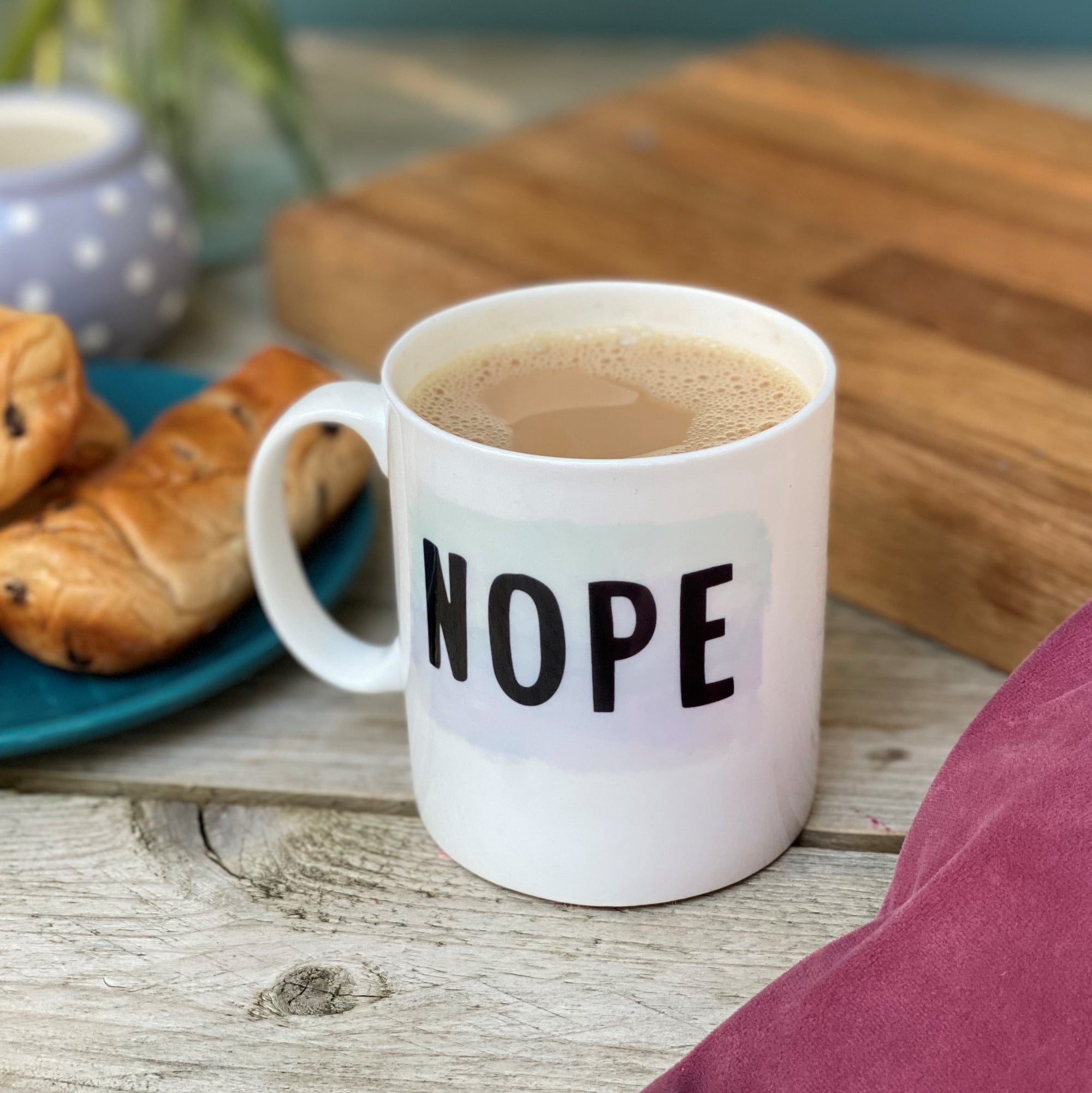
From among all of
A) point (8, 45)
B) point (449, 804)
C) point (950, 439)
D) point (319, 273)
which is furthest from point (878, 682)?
point (8, 45)

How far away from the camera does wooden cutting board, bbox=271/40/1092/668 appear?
1.96 feet

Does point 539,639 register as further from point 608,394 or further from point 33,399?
point 33,399

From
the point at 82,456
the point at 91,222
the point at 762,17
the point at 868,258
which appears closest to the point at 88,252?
the point at 91,222

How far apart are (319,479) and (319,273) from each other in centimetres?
28

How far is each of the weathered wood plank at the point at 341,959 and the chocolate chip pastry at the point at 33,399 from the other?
0.14 m

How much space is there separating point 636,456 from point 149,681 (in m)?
0.24

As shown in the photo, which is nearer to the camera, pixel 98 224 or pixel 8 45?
pixel 98 224

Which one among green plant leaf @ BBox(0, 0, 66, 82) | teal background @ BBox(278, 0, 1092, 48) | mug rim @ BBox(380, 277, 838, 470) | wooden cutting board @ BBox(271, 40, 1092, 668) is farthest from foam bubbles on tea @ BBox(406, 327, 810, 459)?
teal background @ BBox(278, 0, 1092, 48)

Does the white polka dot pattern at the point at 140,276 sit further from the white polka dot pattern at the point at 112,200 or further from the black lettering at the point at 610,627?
the black lettering at the point at 610,627

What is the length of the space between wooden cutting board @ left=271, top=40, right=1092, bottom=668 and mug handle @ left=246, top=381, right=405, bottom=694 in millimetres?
225

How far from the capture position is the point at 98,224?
784mm

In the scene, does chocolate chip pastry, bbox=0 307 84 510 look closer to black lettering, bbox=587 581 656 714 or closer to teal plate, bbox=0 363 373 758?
teal plate, bbox=0 363 373 758

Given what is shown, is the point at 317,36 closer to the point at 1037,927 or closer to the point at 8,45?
the point at 8,45

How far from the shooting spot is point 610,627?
0.43 meters
